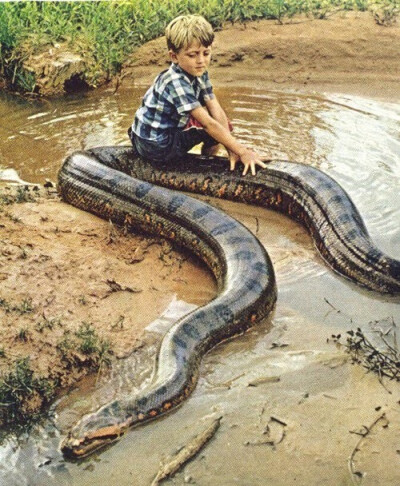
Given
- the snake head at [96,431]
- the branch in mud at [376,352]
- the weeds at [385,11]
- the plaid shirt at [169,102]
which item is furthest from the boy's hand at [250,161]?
the weeds at [385,11]

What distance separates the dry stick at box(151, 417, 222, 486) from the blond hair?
12.8 ft

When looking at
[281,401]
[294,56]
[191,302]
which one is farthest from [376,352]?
[294,56]

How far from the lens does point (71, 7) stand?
11078 millimetres

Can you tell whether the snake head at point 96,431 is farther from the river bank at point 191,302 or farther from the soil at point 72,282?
the soil at point 72,282

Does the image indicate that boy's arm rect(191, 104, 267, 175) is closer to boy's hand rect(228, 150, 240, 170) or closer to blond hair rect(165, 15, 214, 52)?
boy's hand rect(228, 150, 240, 170)

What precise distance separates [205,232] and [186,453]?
2.50 m

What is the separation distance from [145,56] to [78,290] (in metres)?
6.69

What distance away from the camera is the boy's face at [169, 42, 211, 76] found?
6.28 metres

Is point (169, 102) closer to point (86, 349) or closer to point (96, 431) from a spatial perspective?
point (86, 349)

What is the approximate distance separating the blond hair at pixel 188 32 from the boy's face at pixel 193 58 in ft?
0.15

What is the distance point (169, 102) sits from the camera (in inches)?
261

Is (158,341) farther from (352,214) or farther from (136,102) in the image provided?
(136,102)

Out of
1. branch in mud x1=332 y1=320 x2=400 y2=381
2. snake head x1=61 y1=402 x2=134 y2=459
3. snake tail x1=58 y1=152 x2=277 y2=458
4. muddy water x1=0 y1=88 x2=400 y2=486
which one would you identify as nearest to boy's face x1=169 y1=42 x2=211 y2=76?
snake tail x1=58 y1=152 x2=277 y2=458

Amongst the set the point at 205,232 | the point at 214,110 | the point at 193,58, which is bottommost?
the point at 205,232
